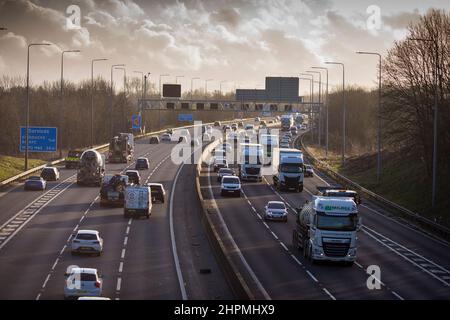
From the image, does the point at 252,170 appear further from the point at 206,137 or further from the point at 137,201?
the point at 206,137

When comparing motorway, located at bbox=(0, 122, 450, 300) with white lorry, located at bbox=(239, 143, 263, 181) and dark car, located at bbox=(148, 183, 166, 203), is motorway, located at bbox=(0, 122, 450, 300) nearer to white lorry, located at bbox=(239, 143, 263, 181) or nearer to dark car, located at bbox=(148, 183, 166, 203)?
dark car, located at bbox=(148, 183, 166, 203)

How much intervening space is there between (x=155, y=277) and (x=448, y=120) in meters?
41.1

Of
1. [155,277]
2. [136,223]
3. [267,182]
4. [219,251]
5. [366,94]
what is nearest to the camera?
[155,277]

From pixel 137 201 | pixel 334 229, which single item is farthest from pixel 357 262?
pixel 137 201

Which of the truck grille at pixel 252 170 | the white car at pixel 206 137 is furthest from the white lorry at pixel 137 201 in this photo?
the white car at pixel 206 137

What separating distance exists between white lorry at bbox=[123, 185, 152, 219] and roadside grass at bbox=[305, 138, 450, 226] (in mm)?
20821

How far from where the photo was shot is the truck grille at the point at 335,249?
160 feet

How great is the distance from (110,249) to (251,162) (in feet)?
135

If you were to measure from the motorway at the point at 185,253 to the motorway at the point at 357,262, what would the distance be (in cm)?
5

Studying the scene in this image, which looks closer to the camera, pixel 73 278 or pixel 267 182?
pixel 73 278

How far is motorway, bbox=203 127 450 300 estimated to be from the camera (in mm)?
43562

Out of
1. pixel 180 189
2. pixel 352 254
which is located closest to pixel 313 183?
pixel 180 189

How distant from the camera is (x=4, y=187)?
277ft
